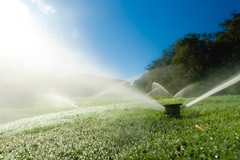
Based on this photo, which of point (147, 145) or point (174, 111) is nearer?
point (147, 145)

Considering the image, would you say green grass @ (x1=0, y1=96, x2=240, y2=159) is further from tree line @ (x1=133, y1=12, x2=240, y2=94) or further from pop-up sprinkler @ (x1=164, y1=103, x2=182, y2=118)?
tree line @ (x1=133, y1=12, x2=240, y2=94)

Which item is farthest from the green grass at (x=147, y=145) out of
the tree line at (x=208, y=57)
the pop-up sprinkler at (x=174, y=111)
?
the tree line at (x=208, y=57)

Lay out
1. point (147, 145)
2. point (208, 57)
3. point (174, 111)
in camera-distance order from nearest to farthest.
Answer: point (147, 145), point (174, 111), point (208, 57)

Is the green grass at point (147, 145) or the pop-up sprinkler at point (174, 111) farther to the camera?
the pop-up sprinkler at point (174, 111)

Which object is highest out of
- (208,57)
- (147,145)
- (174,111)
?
(208,57)

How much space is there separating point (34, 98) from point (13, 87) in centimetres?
526

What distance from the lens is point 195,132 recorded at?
580cm

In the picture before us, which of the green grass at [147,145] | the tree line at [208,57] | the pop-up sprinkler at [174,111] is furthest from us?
the tree line at [208,57]

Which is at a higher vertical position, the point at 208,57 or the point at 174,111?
the point at 208,57

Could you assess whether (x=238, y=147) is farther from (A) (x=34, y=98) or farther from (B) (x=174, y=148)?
(A) (x=34, y=98)

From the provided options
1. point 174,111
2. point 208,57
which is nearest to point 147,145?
point 174,111

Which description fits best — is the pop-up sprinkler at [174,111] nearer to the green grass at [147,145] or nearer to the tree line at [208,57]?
the green grass at [147,145]

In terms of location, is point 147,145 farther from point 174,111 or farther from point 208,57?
point 208,57

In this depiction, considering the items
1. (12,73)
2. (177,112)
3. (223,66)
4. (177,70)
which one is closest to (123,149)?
(177,112)
